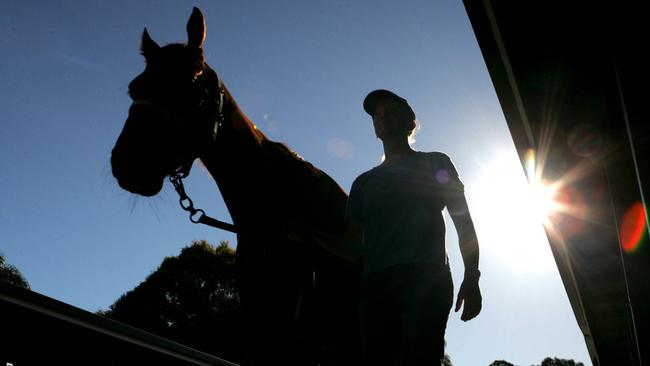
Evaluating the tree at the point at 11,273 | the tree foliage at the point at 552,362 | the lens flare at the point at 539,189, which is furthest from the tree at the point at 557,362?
the lens flare at the point at 539,189

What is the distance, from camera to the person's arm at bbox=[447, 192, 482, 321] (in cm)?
207

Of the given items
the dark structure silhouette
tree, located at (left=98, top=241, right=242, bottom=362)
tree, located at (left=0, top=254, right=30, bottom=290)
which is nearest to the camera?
the dark structure silhouette

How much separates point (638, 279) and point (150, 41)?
3458 millimetres

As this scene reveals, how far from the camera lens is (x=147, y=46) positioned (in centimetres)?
350

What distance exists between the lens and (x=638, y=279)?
1.42 m

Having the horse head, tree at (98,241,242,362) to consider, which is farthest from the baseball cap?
tree at (98,241,242,362)

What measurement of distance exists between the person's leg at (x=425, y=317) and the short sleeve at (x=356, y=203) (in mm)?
565

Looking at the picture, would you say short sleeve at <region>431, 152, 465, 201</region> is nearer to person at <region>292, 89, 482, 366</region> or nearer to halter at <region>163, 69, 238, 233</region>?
person at <region>292, 89, 482, 366</region>

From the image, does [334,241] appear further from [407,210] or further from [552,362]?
[552,362]

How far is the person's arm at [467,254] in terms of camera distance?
207cm

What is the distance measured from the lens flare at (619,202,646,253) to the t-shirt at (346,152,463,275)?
807mm

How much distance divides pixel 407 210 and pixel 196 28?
234 cm

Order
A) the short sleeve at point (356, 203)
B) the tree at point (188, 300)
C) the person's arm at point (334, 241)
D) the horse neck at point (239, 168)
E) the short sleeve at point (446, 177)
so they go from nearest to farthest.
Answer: the short sleeve at point (446, 177) < the short sleeve at point (356, 203) < the person's arm at point (334, 241) < the horse neck at point (239, 168) < the tree at point (188, 300)

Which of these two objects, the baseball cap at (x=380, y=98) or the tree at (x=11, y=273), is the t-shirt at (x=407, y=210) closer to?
the baseball cap at (x=380, y=98)
